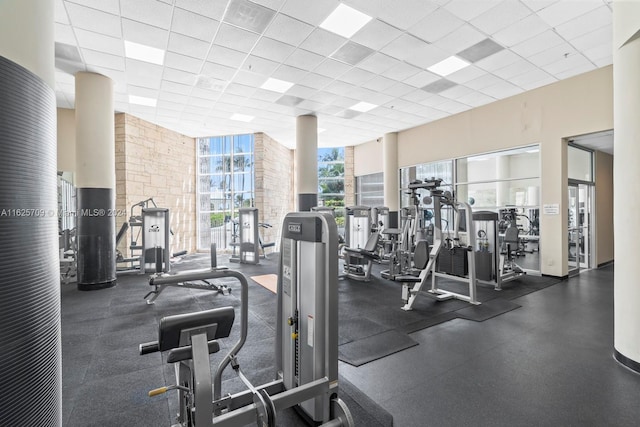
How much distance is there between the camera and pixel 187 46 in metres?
4.36

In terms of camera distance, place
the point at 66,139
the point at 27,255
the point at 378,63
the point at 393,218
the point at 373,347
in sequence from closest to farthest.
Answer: the point at 27,255 → the point at 373,347 → the point at 378,63 → the point at 66,139 → the point at 393,218

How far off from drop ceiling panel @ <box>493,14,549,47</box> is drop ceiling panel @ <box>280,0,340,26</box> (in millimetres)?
2346

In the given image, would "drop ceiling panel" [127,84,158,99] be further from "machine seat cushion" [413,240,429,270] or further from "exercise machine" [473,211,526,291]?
"exercise machine" [473,211,526,291]

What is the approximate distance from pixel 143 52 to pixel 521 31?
17.3 feet

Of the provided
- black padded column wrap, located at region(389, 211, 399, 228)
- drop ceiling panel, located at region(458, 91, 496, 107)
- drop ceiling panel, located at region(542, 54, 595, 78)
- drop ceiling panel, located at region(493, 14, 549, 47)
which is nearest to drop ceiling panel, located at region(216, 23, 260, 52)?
drop ceiling panel, located at region(493, 14, 549, 47)

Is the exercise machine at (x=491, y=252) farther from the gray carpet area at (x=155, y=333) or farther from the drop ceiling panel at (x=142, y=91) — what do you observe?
the drop ceiling panel at (x=142, y=91)

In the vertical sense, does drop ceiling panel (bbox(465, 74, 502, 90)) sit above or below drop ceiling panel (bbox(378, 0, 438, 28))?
below

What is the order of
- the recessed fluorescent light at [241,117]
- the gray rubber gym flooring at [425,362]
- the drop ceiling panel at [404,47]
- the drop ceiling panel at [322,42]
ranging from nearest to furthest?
the gray rubber gym flooring at [425,362], the drop ceiling panel at [322,42], the drop ceiling panel at [404,47], the recessed fluorescent light at [241,117]

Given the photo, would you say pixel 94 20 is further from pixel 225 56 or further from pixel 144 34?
pixel 225 56

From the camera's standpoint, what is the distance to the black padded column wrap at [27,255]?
1.22 meters

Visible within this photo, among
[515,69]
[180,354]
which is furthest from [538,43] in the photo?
[180,354]

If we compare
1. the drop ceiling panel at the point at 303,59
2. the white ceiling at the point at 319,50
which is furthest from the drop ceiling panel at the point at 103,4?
the drop ceiling panel at the point at 303,59

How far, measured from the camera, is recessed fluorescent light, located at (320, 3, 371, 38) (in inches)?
146

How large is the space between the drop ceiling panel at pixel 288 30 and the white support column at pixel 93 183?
10.6ft
